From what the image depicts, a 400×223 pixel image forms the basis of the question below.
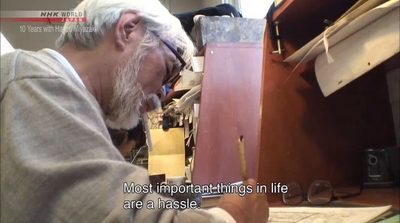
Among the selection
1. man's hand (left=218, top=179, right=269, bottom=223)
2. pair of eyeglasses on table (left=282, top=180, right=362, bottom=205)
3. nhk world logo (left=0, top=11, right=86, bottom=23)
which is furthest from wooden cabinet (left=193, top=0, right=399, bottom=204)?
nhk world logo (left=0, top=11, right=86, bottom=23)

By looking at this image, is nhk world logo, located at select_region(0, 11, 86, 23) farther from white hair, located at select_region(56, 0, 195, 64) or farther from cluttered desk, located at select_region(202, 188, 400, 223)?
cluttered desk, located at select_region(202, 188, 400, 223)

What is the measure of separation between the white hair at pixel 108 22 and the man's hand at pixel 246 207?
0.50 meters

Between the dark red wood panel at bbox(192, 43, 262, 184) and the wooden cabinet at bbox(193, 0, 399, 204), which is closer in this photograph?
the wooden cabinet at bbox(193, 0, 399, 204)

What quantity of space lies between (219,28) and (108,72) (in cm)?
73

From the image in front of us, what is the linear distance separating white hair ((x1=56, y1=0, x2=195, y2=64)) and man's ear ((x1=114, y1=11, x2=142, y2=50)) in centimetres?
1

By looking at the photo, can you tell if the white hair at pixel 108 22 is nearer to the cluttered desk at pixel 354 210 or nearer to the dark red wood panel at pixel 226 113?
the dark red wood panel at pixel 226 113

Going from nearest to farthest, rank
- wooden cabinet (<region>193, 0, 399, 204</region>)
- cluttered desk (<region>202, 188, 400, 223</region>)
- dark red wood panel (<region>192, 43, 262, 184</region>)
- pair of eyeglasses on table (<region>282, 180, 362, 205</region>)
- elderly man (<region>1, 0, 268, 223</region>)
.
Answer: elderly man (<region>1, 0, 268, 223</region>) → cluttered desk (<region>202, 188, 400, 223</region>) → pair of eyeglasses on table (<region>282, 180, 362, 205</region>) → wooden cabinet (<region>193, 0, 399, 204</region>) → dark red wood panel (<region>192, 43, 262, 184</region>)

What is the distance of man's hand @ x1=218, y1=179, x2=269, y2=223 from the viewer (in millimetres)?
579

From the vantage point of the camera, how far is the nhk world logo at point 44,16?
919 mm

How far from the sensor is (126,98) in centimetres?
91

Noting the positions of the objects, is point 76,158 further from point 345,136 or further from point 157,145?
point 157,145

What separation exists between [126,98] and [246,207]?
462mm

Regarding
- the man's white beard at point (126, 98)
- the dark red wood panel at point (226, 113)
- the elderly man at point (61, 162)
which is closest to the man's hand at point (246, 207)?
the elderly man at point (61, 162)

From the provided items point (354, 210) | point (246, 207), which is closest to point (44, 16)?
point (246, 207)
